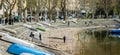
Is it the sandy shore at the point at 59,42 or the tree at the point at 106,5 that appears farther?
the tree at the point at 106,5

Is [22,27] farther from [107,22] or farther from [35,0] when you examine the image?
[107,22]

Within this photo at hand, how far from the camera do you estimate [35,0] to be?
100250 mm

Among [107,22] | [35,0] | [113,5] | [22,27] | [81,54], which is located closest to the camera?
[81,54]

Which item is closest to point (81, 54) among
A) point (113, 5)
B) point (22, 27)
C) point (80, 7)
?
point (22, 27)

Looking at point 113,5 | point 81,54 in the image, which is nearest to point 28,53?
point 81,54

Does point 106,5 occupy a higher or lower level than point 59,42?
higher

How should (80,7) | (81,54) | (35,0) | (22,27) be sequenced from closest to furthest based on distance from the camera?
(81,54), (22,27), (35,0), (80,7)

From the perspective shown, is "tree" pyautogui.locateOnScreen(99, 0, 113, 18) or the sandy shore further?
"tree" pyautogui.locateOnScreen(99, 0, 113, 18)

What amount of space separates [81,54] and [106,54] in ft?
12.6

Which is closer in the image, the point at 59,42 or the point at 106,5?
the point at 59,42

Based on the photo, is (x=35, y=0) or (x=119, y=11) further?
(x=119, y=11)

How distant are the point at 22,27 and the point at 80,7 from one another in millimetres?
85764

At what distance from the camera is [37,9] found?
10288 cm

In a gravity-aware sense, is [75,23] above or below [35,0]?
below
